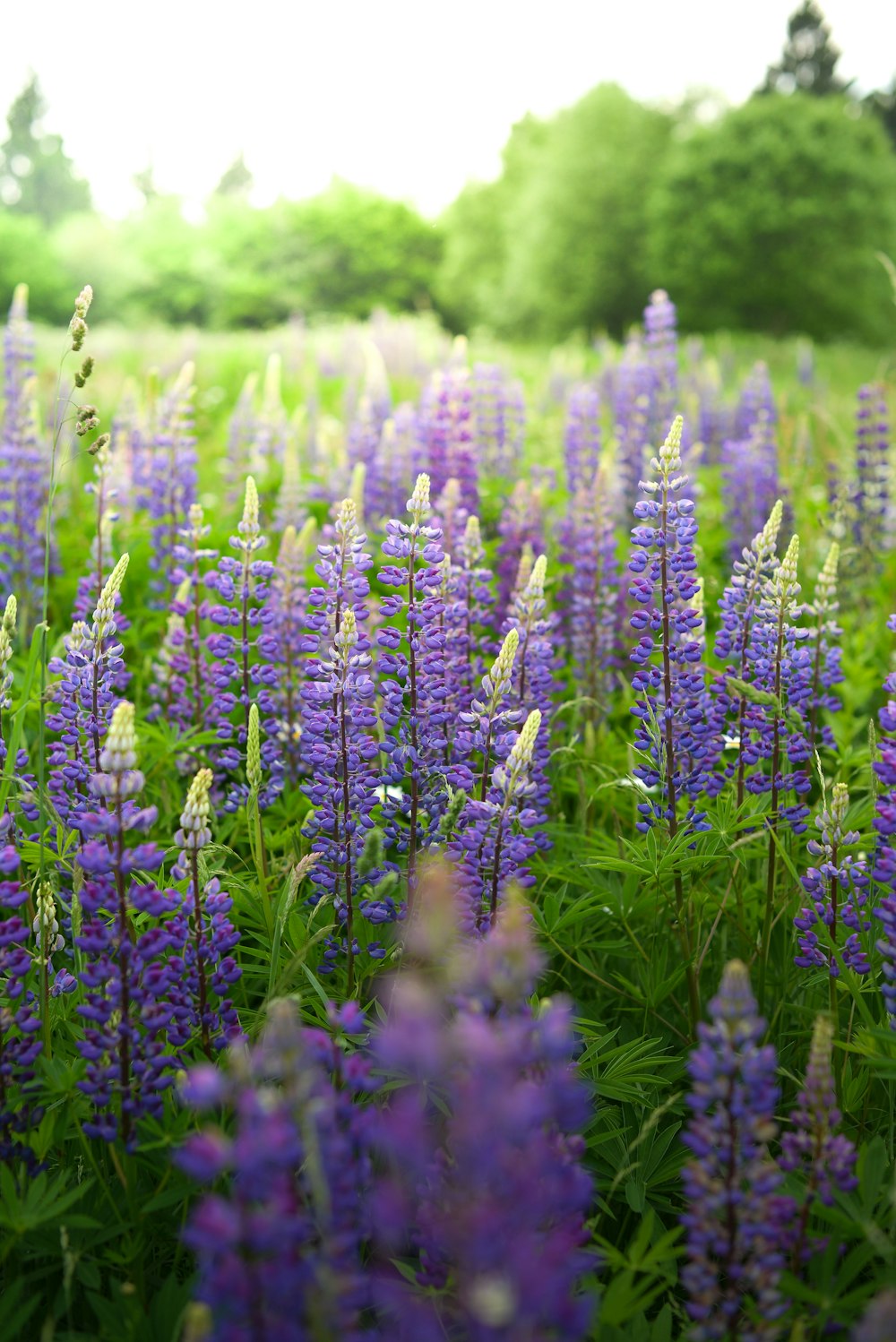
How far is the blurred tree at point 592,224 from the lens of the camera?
3912cm

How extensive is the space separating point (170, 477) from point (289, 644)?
1421 mm

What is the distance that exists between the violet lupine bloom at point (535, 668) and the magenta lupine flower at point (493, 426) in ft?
9.51

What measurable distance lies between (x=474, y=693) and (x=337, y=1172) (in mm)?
1956

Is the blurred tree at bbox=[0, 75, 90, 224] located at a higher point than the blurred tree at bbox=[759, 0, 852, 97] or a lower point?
higher

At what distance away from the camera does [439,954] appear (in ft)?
4.48

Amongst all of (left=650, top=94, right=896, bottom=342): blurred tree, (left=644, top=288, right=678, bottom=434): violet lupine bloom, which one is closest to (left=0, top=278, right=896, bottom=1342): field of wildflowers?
(left=644, top=288, right=678, bottom=434): violet lupine bloom

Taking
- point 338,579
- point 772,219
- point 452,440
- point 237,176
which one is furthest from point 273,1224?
point 237,176

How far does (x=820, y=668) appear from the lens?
3.31 meters

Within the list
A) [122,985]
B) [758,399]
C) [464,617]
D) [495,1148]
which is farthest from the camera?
[758,399]

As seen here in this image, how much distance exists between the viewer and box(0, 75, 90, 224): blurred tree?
93188 millimetres

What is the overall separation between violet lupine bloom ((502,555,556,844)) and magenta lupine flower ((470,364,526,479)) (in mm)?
2900

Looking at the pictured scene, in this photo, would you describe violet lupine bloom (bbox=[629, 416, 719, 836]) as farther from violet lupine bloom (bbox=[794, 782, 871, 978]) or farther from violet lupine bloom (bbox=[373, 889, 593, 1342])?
violet lupine bloom (bbox=[373, 889, 593, 1342])

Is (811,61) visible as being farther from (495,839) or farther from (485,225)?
(495,839)

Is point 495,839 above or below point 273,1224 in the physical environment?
above
